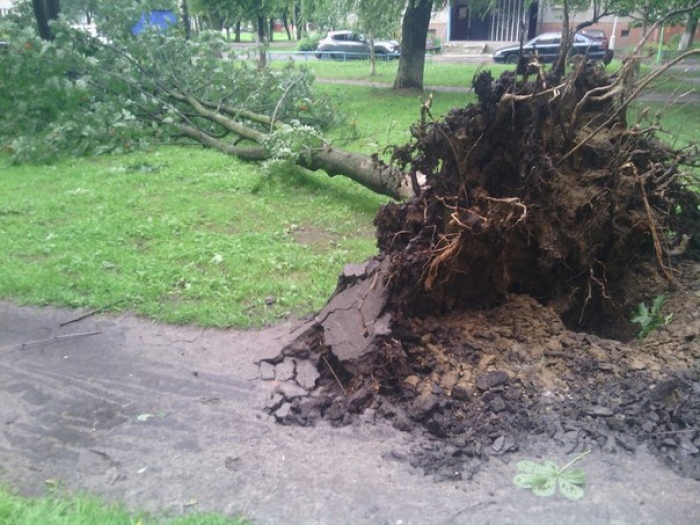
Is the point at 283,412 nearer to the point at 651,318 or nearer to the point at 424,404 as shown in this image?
the point at 424,404

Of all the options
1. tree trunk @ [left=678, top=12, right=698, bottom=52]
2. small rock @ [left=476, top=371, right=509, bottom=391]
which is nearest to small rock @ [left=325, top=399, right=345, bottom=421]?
small rock @ [left=476, top=371, right=509, bottom=391]

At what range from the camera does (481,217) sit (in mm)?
4523

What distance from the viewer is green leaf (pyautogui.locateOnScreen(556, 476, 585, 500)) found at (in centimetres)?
334

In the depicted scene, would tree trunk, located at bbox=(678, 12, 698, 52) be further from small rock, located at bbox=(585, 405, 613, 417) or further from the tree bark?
small rock, located at bbox=(585, 405, 613, 417)

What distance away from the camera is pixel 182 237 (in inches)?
286

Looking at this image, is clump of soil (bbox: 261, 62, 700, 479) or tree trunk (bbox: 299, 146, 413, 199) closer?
clump of soil (bbox: 261, 62, 700, 479)

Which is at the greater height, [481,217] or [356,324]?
[481,217]

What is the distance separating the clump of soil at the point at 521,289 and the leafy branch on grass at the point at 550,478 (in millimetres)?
221

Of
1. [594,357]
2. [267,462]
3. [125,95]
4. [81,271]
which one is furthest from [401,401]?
[125,95]

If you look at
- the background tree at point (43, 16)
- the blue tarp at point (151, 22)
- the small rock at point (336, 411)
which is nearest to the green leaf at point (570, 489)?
the small rock at point (336, 411)

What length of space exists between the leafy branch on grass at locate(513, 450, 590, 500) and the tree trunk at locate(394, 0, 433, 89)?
1355cm

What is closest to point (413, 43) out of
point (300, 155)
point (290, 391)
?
point (300, 155)

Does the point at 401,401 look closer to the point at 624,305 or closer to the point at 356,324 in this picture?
the point at 356,324

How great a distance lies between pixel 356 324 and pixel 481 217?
106 centimetres
